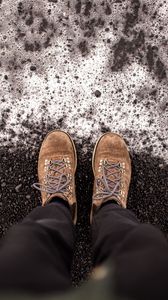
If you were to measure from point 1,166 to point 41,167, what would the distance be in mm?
181

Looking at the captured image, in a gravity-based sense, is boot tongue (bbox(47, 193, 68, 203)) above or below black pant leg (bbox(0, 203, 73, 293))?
below

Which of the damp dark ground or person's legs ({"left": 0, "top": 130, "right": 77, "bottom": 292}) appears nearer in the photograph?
person's legs ({"left": 0, "top": 130, "right": 77, "bottom": 292})

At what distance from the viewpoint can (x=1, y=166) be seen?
1754mm

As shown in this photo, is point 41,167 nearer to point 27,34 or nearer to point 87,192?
point 87,192

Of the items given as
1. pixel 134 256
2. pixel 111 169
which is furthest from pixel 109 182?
pixel 134 256

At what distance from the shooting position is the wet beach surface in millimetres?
1722

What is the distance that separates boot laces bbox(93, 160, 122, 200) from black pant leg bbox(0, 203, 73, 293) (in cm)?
33

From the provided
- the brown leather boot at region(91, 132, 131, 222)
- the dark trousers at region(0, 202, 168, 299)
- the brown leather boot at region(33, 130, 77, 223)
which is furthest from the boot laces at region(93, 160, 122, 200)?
the dark trousers at region(0, 202, 168, 299)

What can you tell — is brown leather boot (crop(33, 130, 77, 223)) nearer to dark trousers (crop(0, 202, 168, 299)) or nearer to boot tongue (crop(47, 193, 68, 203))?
boot tongue (crop(47, 193, 68, 203))

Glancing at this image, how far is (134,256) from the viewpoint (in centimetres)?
101

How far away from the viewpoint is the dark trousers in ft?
3.08

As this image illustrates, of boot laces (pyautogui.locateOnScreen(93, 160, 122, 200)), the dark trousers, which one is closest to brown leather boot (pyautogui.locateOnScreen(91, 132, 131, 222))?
boot laces (pyautogui.locateOnScreen(93, 160, 122, 200))

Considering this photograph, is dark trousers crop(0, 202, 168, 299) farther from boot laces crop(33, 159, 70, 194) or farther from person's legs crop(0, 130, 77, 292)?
boot laces crop(33, 159, 70, 194)

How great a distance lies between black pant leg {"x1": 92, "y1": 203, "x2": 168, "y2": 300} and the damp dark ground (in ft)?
1.21
